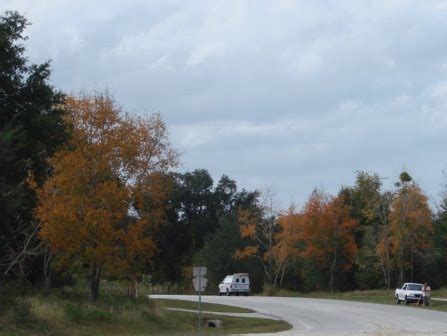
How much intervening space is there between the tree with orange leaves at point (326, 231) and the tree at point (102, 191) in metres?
32.6

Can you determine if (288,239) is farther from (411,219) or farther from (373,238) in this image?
(411,219)

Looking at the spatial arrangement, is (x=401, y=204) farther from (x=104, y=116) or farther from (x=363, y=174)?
(x=104, y=116)

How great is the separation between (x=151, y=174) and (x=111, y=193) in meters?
3.69

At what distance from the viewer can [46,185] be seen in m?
38.4

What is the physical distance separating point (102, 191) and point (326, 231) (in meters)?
38.7

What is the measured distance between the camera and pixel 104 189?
38344 millimetres

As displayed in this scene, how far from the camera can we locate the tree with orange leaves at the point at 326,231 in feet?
239

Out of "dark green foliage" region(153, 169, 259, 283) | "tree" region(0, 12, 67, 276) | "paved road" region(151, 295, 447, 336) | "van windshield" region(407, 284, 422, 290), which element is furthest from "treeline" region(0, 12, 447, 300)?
"dark green foliage" region(153, 169, 259, 283)

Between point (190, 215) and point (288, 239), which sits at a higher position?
point (190, 215)

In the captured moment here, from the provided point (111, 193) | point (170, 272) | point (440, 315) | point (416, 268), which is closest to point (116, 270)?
point (111, 193)

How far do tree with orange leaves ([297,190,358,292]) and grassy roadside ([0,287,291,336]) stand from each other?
1203 inches

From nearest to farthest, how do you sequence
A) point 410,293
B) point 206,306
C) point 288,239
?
point 410,293
point 206,306
point 288,239

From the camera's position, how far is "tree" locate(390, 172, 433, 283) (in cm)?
6681

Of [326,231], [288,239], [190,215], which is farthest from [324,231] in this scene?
[190,215]
